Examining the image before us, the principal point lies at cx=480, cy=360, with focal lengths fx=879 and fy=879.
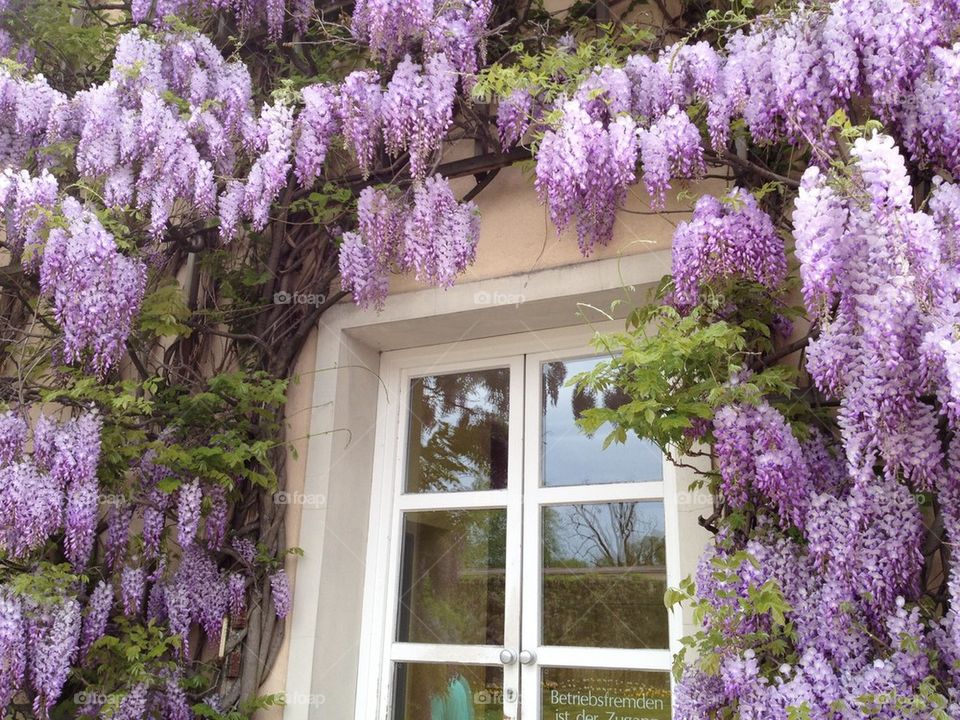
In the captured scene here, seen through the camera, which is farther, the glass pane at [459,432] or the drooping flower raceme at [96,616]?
the glass pane at [459,432]

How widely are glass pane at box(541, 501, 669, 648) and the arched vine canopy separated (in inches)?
13.3

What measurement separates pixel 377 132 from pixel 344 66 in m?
0.78

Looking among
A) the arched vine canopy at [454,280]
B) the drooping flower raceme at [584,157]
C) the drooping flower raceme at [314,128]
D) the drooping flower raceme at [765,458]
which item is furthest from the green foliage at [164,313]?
the drooping flower raceme at [765,458]

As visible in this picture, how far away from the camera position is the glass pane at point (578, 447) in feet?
9.92

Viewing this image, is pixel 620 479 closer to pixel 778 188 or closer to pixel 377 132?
pixel 778 188

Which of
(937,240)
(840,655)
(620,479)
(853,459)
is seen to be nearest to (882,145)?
(937,240)

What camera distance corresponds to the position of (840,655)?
201cm

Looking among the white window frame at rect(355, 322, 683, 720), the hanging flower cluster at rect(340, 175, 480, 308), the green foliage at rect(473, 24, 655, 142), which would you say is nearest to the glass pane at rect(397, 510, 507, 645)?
the white window frame at rect(355, 322, 683, 720)

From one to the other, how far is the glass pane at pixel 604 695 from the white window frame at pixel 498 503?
3cm

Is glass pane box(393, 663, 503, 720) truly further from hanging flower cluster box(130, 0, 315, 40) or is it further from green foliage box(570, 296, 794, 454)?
hanging flower cluster box(130, 0, 315, 40)

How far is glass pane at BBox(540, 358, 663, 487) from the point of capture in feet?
9.92

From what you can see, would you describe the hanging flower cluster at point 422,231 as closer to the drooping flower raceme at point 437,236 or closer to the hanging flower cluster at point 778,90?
the drooping flower raceme at point 437,236

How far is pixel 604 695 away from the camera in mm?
2822

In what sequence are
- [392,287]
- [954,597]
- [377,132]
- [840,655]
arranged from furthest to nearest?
1. [392,287]
2. [377,132]
3. [840,655]
4. [954,597]
